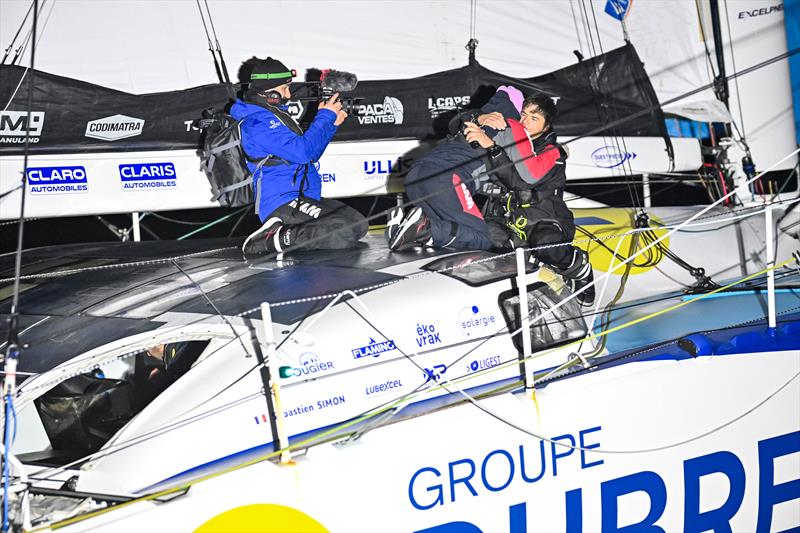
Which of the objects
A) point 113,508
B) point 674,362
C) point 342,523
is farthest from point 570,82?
point 113,508

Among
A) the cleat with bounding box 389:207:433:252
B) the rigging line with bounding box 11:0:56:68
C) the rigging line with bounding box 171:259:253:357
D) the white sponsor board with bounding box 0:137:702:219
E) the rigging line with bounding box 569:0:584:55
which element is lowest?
the rigging line with bounding box 171:259:253:357

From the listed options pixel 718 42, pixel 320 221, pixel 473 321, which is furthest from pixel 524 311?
pixel 718 42

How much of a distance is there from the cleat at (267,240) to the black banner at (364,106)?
978mm

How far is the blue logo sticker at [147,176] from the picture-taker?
4.29 meters

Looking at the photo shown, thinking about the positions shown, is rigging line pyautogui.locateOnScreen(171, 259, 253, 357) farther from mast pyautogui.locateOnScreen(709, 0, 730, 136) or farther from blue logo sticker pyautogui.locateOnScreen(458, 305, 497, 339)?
mast pyautogui.locateOnScreen(709, 0, 730, 136)

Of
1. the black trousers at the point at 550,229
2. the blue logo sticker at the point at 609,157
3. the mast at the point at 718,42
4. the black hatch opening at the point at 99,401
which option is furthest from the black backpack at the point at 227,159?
the mast at the point at 718,42

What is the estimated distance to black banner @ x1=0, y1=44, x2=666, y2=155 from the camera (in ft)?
13.6

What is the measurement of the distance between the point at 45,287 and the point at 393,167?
1989 millimetres

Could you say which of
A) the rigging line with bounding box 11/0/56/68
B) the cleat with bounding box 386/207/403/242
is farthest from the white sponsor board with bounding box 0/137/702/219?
the cleat with bounding box 386/207/403/242

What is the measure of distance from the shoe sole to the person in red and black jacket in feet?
1.02

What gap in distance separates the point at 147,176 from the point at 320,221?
1315 millimetres

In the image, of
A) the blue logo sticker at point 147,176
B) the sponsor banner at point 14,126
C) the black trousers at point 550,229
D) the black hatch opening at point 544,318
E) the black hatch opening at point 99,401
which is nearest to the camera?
the black hatch opening at point 99,401

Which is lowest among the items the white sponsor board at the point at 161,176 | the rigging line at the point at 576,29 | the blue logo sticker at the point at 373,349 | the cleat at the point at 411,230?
the blue logo sticker at the point at 373,349

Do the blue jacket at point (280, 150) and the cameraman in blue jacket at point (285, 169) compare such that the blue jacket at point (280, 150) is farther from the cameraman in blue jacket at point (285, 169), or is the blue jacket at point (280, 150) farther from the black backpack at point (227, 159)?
the black backpack at point (227, 159)
